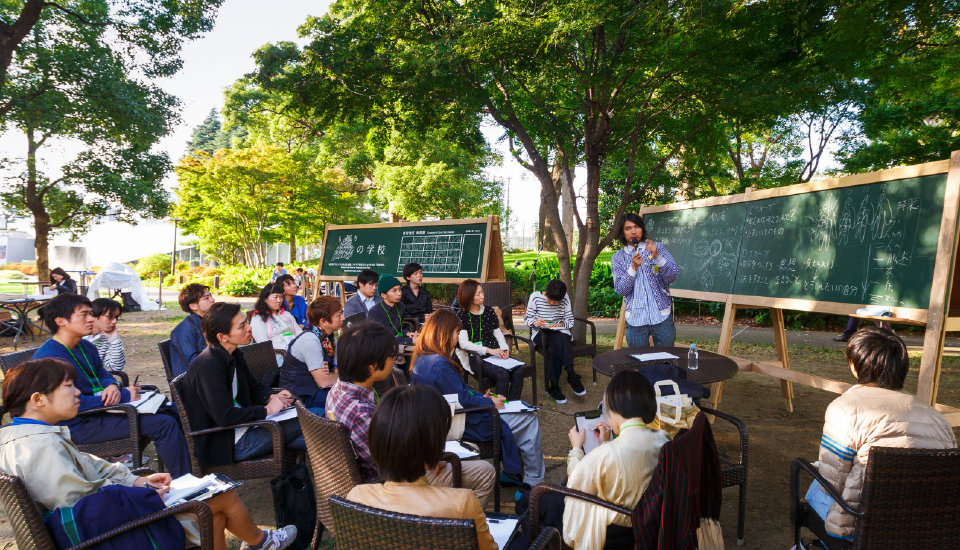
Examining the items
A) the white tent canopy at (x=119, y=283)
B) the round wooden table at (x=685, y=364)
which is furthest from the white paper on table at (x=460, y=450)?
the white tent canopy at (x=119, y=283)

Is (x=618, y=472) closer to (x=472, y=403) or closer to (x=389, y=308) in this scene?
(x=472, y=403)

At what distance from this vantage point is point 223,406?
2.65 m

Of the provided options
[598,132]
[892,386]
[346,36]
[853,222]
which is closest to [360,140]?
[346,36]

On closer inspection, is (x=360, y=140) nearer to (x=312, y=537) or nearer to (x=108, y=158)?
(x=108, y=158)

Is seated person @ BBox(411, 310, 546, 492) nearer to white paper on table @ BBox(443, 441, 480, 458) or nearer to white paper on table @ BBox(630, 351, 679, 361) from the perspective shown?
white paper on table @ BBox(443, 441, 480, 458)

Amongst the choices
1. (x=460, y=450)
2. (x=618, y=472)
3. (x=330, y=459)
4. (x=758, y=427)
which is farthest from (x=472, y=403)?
(x=758, y=427)

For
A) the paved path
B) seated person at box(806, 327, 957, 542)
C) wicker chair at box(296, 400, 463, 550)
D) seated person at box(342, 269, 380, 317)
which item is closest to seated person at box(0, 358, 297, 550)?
wicker chair at box(296, 400, 463, 550)

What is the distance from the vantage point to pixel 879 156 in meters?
9.10

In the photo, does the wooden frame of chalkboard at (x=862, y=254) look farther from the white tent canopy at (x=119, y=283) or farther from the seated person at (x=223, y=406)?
the white tent canopy at (x=119, y=283)

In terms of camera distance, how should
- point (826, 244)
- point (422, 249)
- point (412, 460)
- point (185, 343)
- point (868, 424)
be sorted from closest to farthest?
point (412, 460), point (868, 424), point (185, 343), point (826, 244), point (422, 249)

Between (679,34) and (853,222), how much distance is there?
8.45ft

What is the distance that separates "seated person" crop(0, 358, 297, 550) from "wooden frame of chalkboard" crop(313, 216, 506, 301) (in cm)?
477

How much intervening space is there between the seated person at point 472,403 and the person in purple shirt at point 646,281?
1.71 metres

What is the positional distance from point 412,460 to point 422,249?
616 cm
